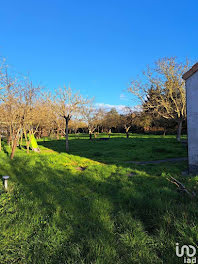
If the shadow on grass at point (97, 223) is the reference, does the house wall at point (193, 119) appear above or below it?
above

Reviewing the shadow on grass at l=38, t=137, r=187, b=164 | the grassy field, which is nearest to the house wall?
the grassy field

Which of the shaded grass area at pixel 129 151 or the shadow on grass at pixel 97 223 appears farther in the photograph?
the shaded grass area at pixel 129 151

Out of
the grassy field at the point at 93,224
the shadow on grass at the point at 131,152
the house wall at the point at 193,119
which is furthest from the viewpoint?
the shadow on grass at the point at 131,152

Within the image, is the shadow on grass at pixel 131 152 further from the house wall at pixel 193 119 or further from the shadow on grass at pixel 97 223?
the shadow on grass at pixel 97 223

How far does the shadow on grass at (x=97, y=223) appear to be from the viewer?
2770 millimetres

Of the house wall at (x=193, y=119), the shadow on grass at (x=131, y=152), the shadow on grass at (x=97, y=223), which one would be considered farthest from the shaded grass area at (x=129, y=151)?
the shadow on grass at (x=97, y=223)

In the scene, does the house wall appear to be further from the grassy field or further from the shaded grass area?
the shaded grass area

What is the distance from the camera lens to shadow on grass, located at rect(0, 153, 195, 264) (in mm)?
2770

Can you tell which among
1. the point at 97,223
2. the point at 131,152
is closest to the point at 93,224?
the point at 97,223

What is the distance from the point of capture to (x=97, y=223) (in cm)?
363

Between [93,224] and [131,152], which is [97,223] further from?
[131,152]

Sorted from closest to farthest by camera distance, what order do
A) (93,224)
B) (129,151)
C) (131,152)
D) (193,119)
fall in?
(93,224) < (193,119) < (131,152) < (129,151)

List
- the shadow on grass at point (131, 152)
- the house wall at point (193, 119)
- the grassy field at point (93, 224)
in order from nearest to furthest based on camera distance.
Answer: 1. the grassy field at point (93, 224)
2. the house wall at point (193, 119)
3. the shadow on grass at point (131, 152)

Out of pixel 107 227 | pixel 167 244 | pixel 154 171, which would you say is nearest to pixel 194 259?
pixel 167 244
